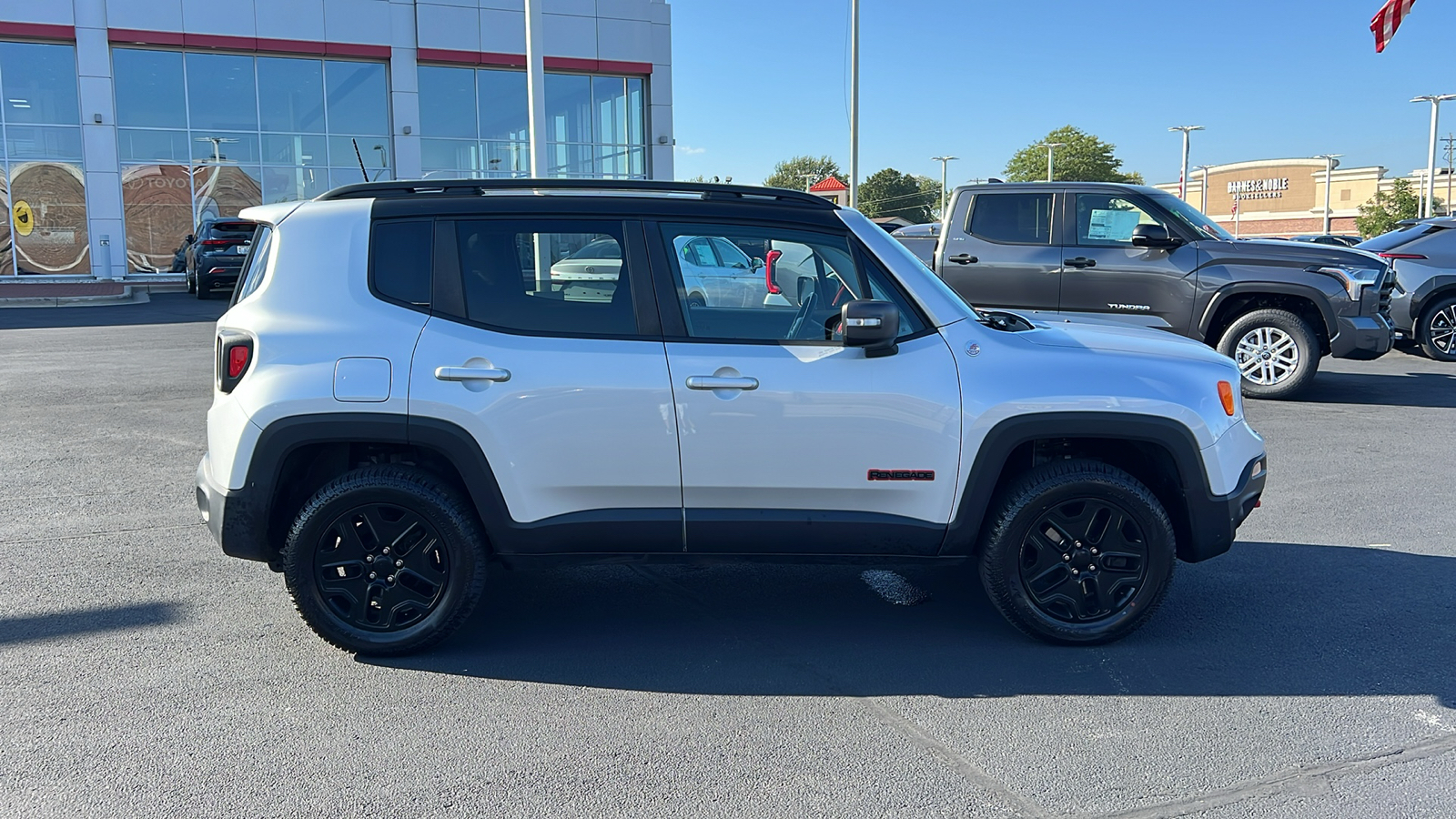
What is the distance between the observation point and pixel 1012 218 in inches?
425

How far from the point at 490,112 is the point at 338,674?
1181 inches

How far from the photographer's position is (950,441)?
4.15 m

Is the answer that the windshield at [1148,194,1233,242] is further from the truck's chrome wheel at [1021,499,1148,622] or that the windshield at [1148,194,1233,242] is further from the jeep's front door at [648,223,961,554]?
the jeep's front door at [648,223,961,554]

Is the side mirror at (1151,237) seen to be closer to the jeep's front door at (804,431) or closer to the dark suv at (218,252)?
the jeep's front door at (804,431)

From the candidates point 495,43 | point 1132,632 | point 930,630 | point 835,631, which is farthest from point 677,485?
point 495,43

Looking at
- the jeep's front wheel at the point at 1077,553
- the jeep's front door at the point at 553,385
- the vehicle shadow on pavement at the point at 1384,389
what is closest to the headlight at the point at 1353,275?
the vehicle shadow on pavement at the point at 1384,389

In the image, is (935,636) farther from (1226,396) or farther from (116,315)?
(116,315)

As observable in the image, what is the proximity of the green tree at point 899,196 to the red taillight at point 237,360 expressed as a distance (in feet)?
344

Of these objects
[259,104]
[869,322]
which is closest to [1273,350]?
[869,322]

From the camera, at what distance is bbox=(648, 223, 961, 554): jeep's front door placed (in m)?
4.09

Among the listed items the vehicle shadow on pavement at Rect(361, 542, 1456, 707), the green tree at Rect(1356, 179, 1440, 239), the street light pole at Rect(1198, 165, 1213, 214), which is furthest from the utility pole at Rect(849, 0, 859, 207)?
the street light pole at Rect(1198, 165, 1213, 214)

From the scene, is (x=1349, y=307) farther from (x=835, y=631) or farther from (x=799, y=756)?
(x=799, y=756)

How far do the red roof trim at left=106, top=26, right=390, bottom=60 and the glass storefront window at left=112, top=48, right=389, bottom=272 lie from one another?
0.48 meters

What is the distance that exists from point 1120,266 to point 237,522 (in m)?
8.56
